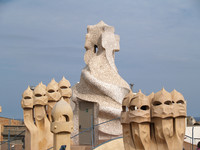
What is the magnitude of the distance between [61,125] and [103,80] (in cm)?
512

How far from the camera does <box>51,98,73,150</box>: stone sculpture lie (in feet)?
37.9

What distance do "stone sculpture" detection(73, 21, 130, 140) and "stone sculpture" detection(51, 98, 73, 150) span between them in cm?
404

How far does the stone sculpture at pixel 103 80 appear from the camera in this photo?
15.7 metres

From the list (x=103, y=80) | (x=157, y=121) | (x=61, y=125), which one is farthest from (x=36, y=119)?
(x=157, y=121)

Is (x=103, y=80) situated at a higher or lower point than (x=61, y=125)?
higher

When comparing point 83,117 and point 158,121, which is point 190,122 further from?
point 158,121

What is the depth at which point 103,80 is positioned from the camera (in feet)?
53.6

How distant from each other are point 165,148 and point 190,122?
11.4 m

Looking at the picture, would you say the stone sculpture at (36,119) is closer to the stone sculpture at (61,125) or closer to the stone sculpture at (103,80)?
the stone sculpture at (103,80)

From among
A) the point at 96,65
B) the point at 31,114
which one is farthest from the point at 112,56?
the point at 31,114

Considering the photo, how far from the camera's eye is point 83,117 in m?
16.7

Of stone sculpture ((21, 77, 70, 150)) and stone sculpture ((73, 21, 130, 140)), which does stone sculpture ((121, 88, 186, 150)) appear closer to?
stone sculpture ((21, 77, 70, 150))

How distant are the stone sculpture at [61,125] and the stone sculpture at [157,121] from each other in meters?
1.91

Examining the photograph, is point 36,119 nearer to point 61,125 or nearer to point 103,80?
point 61,125
